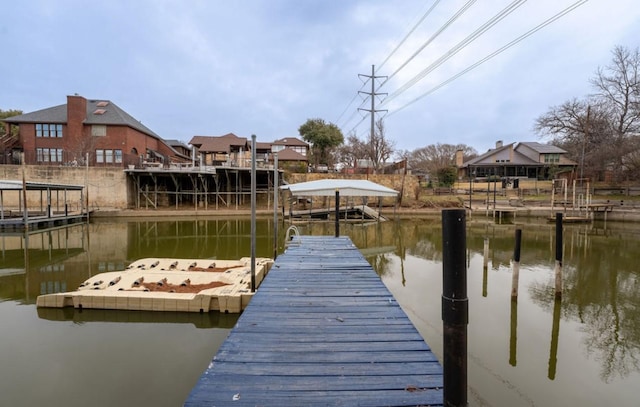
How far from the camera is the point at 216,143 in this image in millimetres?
37344

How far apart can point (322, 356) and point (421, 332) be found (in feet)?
10.7

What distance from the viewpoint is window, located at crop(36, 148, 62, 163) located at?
31.4 m

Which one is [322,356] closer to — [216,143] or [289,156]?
[216,143]

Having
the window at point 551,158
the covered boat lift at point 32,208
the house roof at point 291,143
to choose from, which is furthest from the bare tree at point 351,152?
the covered boat lift at point 32,208

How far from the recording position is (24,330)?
5875 mm

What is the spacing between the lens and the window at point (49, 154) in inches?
1236

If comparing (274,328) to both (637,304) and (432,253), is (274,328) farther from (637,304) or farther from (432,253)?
(432,253)

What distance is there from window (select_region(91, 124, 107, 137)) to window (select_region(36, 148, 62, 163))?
345 cm

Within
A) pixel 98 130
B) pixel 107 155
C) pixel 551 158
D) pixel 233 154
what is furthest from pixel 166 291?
pixel 551 158

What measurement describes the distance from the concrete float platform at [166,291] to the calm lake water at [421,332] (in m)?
0.20

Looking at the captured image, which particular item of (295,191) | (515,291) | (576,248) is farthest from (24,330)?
(576,248)

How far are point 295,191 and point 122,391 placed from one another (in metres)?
→ 12.0

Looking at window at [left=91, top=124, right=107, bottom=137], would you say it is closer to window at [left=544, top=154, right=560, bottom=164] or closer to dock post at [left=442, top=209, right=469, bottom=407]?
dock post at [left=442, top=209, right=469, bottom=407]

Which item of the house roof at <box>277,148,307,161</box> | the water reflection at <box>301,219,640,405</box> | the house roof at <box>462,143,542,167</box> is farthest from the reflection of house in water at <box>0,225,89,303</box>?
the house roof at <box>462,143,542,167</box>
